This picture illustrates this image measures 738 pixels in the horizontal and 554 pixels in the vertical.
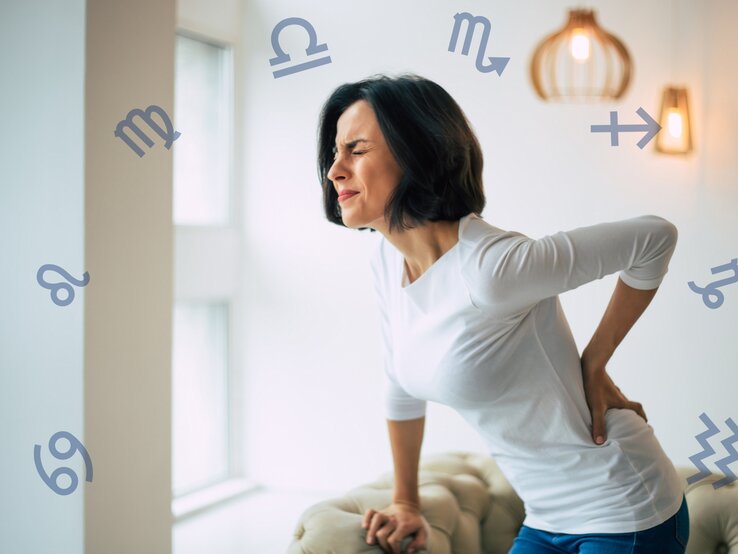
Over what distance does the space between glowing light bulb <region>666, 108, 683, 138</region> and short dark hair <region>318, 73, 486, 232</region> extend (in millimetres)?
1873

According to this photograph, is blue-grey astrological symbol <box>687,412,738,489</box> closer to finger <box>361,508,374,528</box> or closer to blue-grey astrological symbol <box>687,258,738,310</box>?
blue-grey astrological symbol <box>687,258,738,310</box>

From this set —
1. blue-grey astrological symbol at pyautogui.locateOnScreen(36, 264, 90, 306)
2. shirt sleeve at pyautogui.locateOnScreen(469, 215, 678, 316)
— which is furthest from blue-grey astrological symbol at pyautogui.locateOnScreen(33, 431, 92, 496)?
shirt sleeve at pyautogui.locateOnScreen(469, 215, 678, 316)

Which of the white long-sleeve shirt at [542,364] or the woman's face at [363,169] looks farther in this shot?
the woman's face at [363,169]

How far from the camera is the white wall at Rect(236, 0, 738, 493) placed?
2998 mm

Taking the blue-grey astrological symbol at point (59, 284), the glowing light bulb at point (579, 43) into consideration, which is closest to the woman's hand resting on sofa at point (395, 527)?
the blue-grey astrological symbol at point (59, 284)

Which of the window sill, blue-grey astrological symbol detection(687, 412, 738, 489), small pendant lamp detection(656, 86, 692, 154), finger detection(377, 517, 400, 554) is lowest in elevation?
the window sill

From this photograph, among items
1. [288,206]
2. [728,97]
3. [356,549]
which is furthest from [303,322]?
[356,549]

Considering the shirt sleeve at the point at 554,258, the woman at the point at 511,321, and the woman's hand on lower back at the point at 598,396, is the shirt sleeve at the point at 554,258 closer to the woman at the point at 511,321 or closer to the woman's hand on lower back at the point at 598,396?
the woman at the point at 511,321

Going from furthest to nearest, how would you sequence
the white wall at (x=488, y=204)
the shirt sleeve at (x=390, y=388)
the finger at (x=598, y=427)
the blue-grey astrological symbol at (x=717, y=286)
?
the white wall at (x=488, y=204) → the blue-grey astrological symbol at (x=717, y=286) → the shirt sleeve at (x=390, y=388) → the finger at (x=598, y=427)

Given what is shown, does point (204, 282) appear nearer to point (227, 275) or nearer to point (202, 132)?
point (227, 275)

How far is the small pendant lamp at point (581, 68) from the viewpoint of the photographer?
10.1ft

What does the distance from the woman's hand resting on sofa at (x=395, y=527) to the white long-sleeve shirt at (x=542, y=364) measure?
0.27 metres

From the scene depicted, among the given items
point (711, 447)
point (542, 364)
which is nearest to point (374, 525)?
point (542, 364)

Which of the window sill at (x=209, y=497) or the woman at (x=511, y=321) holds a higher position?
the woman at (x=511, y=321)
